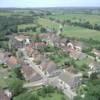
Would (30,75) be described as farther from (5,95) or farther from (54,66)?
(5,95)

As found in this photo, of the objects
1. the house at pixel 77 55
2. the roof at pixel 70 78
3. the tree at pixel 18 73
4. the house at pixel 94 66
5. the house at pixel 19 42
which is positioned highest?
the roof at pixel 70 78

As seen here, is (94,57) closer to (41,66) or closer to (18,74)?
(41,66)

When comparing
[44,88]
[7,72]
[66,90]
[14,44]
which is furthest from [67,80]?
[14,44]

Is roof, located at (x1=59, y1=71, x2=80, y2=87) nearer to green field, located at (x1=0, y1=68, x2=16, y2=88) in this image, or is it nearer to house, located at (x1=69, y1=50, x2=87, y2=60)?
green field, located at (x1=0, y1=68, x2=16, y2=88)

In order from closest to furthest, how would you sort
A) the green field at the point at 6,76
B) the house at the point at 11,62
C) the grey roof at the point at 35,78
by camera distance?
the green field at the point at 6,76 < the grey roof at the point at 35,78 < the house at the point at 11,62

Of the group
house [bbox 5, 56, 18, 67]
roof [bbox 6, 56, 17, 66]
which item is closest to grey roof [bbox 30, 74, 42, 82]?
house [bbox 5, 56, 18, 67]

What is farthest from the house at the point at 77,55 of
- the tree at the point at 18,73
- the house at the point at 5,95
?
the house at the point at 5,95

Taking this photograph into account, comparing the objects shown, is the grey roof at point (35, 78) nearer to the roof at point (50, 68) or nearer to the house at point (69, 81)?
the house at point (69, 81)

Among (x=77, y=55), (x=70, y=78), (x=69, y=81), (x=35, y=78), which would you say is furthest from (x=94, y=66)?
(x=35, y=78)

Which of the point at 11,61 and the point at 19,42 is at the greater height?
the point at 11,61

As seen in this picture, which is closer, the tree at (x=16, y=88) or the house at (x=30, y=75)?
the tree at (x=16, y=88)
